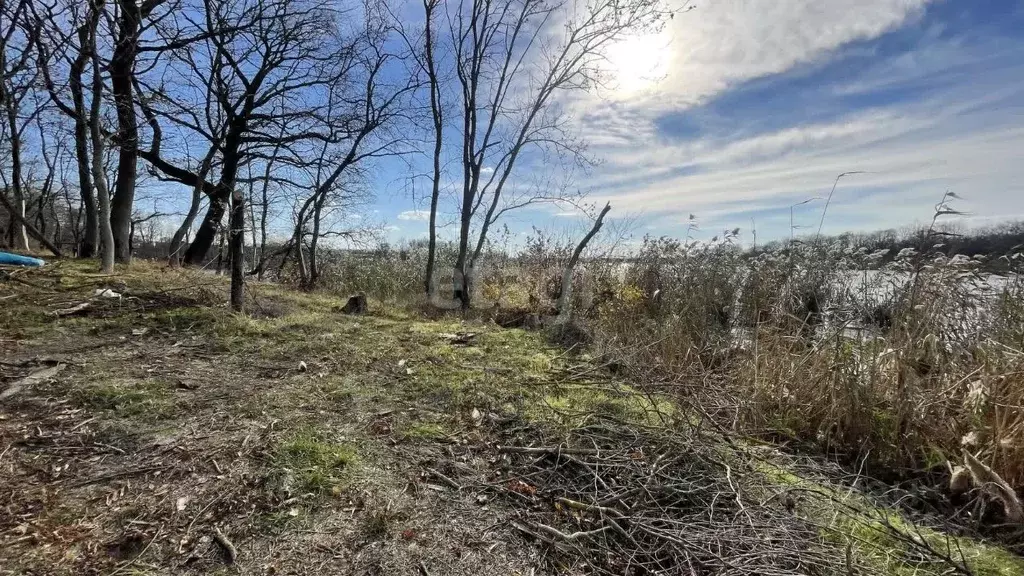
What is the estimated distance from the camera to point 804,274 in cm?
479

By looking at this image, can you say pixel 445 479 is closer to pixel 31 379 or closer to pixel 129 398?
pixel 129 398

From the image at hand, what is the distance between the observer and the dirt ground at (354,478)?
1.44 m

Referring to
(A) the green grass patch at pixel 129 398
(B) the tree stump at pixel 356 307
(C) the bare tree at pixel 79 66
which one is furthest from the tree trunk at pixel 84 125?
(A) the green grass patch at pixel 129 398

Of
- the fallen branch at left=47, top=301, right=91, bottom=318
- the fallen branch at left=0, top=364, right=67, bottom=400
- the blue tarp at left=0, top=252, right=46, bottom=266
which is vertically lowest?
the fallen branch at left=0, top=364, right=67, bottom=400

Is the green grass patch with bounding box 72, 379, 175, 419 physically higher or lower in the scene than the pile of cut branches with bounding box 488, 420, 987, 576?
higher

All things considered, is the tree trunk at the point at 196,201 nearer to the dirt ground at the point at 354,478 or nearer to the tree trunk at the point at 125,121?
the tree trunk at the point at 125,121

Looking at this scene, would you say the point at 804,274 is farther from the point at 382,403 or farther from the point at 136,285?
the point at 136,285

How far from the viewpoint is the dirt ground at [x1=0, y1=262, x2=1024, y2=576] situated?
1.44 metres

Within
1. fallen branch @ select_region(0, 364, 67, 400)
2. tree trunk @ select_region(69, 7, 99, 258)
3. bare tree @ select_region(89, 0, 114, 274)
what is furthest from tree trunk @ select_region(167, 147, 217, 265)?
fallen branch @ select_region(0, 364, 67, 400)

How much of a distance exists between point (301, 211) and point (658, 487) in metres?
Result: 10.8

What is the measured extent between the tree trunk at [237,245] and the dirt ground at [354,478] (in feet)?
4.52

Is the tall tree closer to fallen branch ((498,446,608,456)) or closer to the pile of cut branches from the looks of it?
fallen branch ((498,446,608,456))

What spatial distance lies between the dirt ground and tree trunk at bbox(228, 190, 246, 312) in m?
1.38

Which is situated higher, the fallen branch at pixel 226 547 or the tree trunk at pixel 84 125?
the tree trunk at pixel 84 125
